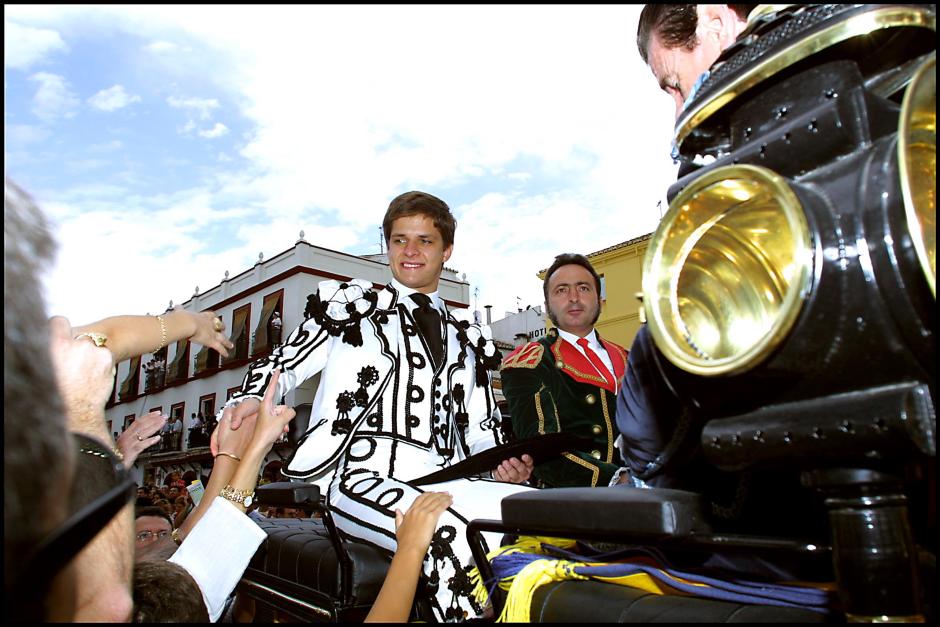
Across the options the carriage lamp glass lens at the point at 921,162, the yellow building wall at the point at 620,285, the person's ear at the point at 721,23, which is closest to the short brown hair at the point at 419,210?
the person's ear at the point at 721,23

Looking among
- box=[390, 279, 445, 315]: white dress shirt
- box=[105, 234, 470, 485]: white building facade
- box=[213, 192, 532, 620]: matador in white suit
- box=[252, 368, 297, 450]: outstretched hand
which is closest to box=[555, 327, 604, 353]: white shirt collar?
box=[213, 192, 532, 620]: matador in white suit

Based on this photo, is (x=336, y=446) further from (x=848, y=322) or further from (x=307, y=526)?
(x=848, y=322)

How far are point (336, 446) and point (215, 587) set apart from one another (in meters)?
0.91

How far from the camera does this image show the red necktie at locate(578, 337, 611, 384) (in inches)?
155

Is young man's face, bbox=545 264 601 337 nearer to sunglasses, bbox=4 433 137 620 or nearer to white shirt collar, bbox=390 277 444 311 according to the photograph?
white shirt collar, bbox=390 277 444 311

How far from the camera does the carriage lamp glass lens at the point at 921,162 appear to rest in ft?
1.98

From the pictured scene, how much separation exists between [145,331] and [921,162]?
1.41 m

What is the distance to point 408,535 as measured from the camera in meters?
1.75

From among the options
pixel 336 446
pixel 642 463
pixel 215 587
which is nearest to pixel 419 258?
pixel 336 446

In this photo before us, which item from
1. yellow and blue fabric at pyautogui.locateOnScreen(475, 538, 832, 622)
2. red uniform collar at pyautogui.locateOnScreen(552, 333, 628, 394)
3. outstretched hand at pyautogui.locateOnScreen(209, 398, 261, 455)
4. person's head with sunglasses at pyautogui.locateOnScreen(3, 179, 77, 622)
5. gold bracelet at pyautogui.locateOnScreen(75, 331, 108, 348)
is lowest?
yellow and blue fabric at pyautogui.locateOnScreen(475, 538, 832, 622)

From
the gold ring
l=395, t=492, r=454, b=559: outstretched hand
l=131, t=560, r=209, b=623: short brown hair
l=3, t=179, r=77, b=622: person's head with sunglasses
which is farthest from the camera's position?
l=395, t=492, r=454, b=559: outstretched hand

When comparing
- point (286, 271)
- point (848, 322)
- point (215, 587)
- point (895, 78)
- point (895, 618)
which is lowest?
point (215, 587)

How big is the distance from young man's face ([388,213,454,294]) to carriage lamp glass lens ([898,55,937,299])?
2.25 meters

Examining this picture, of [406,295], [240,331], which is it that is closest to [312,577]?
[406,295]
